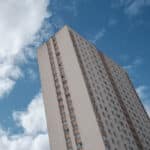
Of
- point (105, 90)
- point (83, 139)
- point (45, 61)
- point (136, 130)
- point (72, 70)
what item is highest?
point (45, 61)

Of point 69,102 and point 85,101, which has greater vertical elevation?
point 69,102

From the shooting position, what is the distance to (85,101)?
153 ft

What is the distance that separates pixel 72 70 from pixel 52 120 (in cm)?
1112

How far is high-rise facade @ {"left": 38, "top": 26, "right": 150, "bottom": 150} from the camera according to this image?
145 feet

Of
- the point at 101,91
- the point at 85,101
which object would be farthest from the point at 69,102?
the point at 101,91

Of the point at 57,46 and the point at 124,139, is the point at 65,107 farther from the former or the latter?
the point at 57,46

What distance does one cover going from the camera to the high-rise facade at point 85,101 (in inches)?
1735

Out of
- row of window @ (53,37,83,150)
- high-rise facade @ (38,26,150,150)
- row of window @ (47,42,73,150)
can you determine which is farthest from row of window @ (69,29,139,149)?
row of window @ (47,42,73,150)

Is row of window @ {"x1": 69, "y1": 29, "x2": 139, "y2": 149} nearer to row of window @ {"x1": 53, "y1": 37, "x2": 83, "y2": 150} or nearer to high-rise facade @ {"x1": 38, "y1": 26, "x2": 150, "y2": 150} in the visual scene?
high-rise facade @ {"x1": 38, "y1": 26, "x2": 150, "y2": 150}

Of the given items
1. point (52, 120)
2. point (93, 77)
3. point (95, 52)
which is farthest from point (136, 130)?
point (95, 52)

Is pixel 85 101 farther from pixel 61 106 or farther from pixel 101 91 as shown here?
pixel 101 91

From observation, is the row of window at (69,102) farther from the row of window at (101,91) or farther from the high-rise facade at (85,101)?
the row of window at (101,91)

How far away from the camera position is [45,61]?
196ft

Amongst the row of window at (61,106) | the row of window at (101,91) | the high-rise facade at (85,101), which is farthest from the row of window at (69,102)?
the row of window at (101,91)
